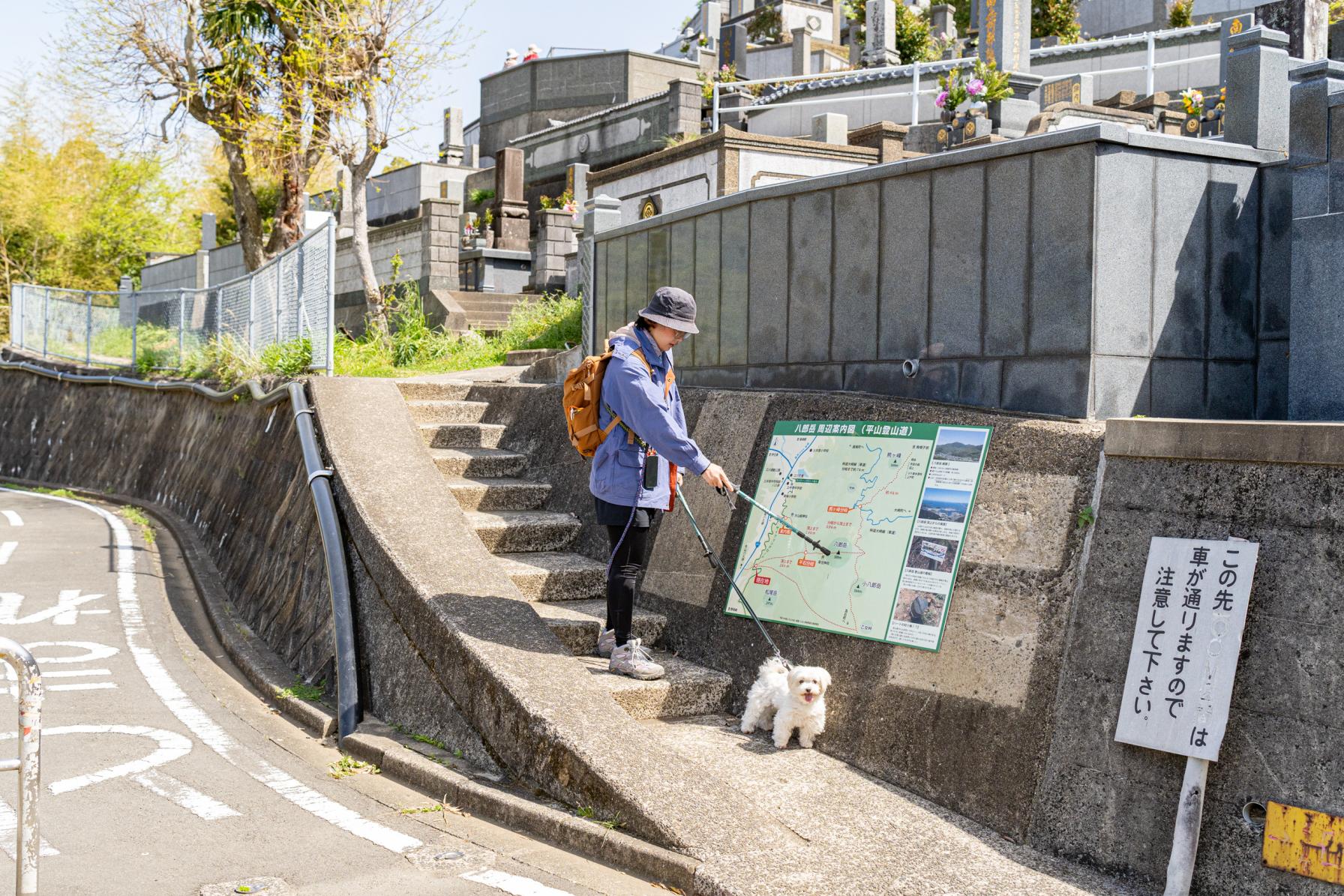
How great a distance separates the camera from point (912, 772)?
5.52 metres

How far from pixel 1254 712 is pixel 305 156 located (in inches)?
768

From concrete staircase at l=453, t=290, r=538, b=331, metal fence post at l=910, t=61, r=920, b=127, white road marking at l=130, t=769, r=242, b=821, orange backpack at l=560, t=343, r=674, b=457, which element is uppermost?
metal fence post at l=910, t=61, r=920, b=127

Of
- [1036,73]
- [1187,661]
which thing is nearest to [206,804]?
[1187,661]

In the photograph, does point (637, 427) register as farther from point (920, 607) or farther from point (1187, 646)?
point (1187, 646)

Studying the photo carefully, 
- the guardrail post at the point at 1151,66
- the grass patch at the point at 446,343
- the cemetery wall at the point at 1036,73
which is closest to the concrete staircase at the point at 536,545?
the grass patch at the point at 446,343

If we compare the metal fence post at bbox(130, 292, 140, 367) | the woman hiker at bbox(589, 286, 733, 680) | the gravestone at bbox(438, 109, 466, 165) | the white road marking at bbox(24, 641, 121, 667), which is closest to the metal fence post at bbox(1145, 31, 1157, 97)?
the metal fence post at bbox(130, 292, 140, 367)

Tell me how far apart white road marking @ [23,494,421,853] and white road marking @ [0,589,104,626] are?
36 cm

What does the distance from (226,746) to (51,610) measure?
4.60 m

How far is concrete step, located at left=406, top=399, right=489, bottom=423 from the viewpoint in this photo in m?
10.2

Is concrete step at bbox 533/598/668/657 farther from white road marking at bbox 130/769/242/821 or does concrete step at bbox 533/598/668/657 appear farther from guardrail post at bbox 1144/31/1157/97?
guardrail post at bbox 1144/31/1157/97

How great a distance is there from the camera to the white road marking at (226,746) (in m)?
5.43

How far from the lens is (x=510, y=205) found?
27312 mm

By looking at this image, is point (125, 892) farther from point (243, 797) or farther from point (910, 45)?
point (910, 45)

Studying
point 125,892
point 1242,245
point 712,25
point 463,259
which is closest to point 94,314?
point 463,259
